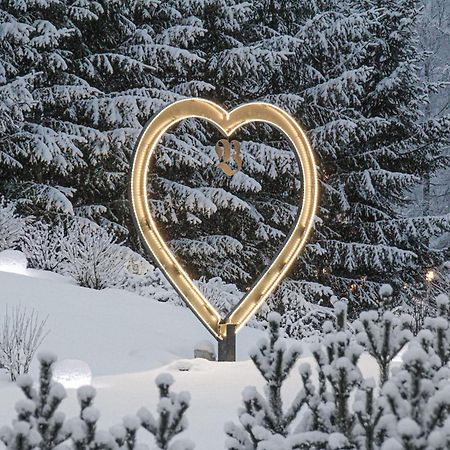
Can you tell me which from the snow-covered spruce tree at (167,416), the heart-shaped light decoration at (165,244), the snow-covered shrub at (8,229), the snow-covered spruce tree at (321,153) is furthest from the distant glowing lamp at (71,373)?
the snow-covered spruce tree at (321,153)

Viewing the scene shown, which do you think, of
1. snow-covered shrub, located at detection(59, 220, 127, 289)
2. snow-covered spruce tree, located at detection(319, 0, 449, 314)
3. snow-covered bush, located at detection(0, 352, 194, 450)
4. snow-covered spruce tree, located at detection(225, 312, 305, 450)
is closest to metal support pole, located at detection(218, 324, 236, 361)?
snow-covered shrub, located at detection(59, 220, 127, 289)

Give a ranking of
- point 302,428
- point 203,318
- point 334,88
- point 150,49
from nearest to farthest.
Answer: point 302,428 → point 203,318 → point 150,49 → point 334,88

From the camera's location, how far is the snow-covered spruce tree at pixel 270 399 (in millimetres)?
2260

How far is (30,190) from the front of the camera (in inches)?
493

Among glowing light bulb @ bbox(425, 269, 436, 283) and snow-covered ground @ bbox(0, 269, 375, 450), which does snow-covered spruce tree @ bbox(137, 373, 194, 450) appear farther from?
glowing light bulb @ bbox(425, 269, 436, 283)

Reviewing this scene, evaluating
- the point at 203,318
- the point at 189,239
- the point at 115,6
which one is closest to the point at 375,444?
the point at 203,318

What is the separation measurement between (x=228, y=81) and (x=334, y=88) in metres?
1.99

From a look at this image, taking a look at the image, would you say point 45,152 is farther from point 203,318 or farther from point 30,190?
point 203,318

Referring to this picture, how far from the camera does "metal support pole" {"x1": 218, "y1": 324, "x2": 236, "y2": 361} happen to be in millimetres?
6250

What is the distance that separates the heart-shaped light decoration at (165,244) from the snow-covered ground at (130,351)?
40 centimetres

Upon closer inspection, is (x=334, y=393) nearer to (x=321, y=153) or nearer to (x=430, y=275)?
(x=321, y=153)

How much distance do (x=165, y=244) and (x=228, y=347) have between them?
97 centimetres

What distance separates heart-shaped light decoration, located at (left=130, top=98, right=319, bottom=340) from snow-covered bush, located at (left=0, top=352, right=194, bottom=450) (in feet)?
13.8

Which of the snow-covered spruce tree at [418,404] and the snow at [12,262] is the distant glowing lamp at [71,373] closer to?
the snow-covered spruce tree at [418,404]
